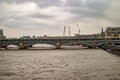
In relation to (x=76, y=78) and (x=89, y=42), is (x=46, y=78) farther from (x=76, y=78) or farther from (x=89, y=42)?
(x=89, y=42)

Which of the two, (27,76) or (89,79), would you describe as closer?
(89,79)

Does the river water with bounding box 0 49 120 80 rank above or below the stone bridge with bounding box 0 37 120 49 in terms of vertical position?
below

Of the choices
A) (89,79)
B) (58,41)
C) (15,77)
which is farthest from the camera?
(58,41)

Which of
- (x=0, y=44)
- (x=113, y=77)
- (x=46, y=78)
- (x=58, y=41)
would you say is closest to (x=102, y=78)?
(x=113, y=77)

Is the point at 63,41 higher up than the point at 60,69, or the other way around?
the point at 63,41

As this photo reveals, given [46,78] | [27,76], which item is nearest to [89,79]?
[46,78]

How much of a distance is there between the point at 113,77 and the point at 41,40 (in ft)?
348

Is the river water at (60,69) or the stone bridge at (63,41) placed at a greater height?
the stone bridge at (63,41)

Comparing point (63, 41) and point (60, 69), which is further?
point (63, 41)

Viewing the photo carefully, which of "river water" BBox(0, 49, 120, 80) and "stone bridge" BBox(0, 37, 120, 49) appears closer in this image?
"river water" BBox(0, 49, 120, 80)

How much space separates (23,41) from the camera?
5610 inches

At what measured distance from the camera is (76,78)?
3625 cm

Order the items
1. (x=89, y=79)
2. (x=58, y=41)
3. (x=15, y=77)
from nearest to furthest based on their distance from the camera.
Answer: (x=89, y=79) < (x=15, y=77) < (x=58, y=41)

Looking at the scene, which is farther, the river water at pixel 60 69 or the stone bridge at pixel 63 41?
the stone bridge at pixel 63 41
